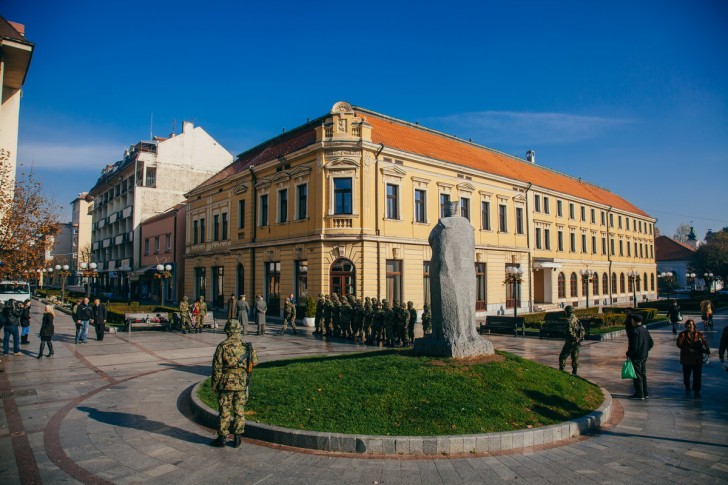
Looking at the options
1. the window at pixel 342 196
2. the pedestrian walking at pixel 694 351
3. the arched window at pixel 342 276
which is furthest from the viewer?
the window at pixel 342 196

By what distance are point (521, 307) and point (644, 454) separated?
2991 cm

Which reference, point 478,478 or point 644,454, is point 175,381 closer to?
point 478,478

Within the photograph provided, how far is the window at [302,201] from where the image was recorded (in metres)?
27.0

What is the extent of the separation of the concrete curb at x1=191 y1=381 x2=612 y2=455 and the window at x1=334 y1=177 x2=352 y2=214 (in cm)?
1899

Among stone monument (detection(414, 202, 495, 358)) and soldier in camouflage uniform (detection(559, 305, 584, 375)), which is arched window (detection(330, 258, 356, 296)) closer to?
soldier in camouflage uniform (detection(559, 305, 584, 375))

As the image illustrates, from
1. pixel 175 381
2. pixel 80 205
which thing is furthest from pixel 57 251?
pixel 175 381

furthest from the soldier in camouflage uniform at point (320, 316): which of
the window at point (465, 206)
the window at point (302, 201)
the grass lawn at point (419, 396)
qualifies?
the window at point (465, 206)

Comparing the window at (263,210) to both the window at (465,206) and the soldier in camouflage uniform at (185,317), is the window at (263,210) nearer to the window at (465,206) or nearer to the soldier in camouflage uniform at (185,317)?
the soldier in camouflage uniform at (185,317)

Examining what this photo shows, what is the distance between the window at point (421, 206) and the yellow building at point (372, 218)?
0.06m

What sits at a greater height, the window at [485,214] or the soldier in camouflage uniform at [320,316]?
the window at [485,214]

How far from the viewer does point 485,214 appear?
32.9m

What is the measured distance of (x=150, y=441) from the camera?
721 cm

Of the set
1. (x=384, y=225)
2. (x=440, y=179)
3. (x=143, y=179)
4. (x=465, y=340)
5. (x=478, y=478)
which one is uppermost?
(x=143, y=179)

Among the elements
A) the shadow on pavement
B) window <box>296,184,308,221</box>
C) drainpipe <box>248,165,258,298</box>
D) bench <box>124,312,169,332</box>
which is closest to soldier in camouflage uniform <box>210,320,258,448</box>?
the shadow on pavement
